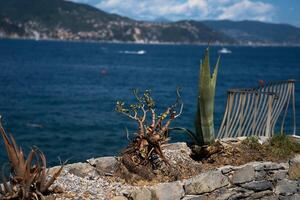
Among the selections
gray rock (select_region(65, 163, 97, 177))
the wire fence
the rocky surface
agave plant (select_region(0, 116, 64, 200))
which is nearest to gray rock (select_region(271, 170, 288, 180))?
the rocky surface

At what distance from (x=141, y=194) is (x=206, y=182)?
107 cm

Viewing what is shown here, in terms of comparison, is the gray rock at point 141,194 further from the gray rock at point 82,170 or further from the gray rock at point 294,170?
the gray rock at point 294,170

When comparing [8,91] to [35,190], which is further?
[8,91]

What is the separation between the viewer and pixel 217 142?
9242 mm

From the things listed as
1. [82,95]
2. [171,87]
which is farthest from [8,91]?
[171,87]

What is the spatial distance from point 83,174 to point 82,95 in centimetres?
3457

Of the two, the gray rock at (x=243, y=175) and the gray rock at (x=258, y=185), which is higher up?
the gray rock at (x=243, y=175)

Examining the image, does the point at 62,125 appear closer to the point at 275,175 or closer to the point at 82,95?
the point at 82,95

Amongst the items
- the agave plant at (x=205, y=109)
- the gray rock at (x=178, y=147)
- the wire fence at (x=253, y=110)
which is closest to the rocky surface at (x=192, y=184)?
the gray rock at (x=178, y=147)

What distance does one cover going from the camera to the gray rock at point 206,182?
789 cm

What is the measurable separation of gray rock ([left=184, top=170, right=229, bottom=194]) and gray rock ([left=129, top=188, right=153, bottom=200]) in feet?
1.99

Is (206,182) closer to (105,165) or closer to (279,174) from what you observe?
(279,174)

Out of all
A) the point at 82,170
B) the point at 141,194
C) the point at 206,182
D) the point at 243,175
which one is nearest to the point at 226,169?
the point at 243,175

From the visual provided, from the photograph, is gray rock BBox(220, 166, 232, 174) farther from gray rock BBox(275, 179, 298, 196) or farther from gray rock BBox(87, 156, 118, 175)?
gray rock BBox(87, 156, 118, 175)
